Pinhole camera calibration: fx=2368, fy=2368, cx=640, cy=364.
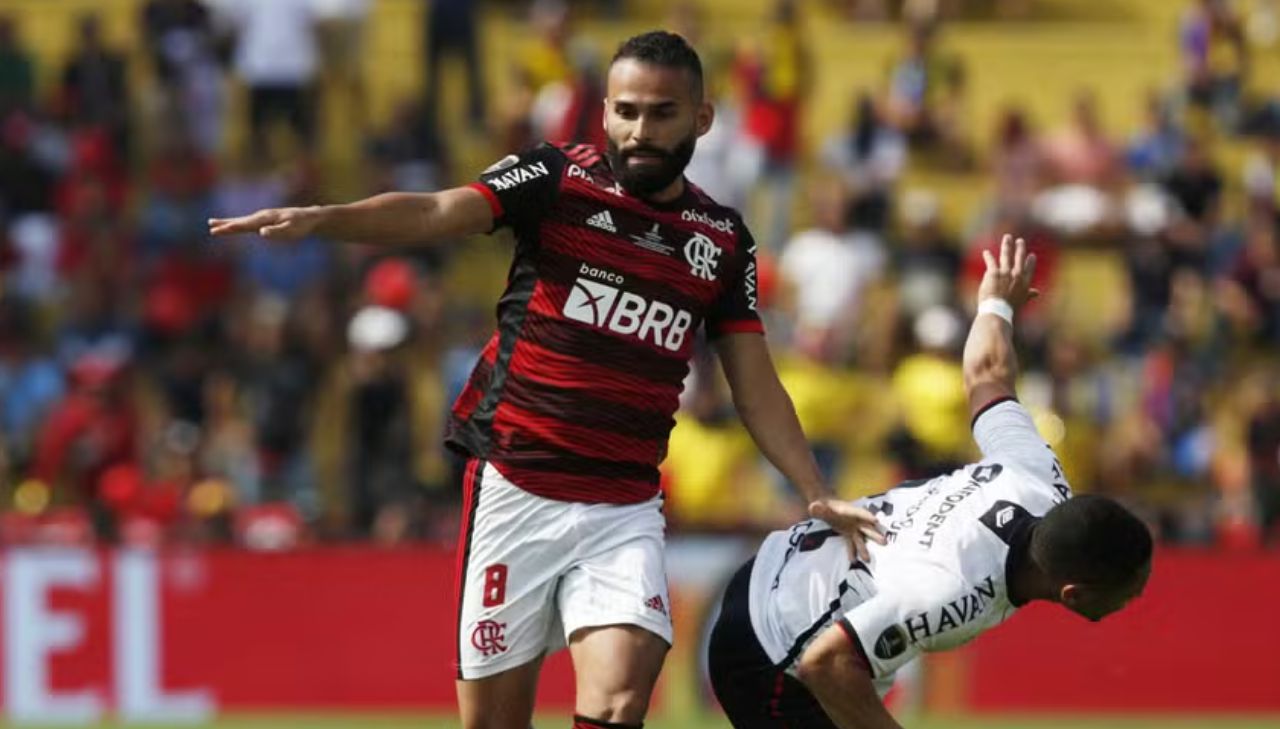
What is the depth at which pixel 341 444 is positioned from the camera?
1638cm

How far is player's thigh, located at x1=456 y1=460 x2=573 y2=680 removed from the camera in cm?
715

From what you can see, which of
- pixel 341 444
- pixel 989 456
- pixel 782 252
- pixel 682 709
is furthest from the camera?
pixel 782 252

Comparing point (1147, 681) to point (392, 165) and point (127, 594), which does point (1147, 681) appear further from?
point (392, 165)

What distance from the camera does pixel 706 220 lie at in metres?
7.17

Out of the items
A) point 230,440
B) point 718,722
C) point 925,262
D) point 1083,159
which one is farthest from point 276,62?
point 718,722

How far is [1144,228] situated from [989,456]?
12118 mm

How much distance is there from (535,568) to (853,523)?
99cm

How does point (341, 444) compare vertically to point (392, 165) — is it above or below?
below

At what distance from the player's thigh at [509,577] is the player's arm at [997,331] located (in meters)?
1.31

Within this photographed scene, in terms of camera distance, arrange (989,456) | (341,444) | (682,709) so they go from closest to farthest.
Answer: (989,456)
(682,709)
(341,444)

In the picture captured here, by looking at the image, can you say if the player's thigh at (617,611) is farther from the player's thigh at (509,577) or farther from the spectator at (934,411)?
the spectator at (934,411)

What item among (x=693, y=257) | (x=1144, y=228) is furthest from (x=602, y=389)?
(x=1144, y=228)

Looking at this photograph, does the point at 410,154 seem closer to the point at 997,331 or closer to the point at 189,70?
the point at 189,70

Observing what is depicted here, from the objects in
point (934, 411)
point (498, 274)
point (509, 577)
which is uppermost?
point (498, 274)
